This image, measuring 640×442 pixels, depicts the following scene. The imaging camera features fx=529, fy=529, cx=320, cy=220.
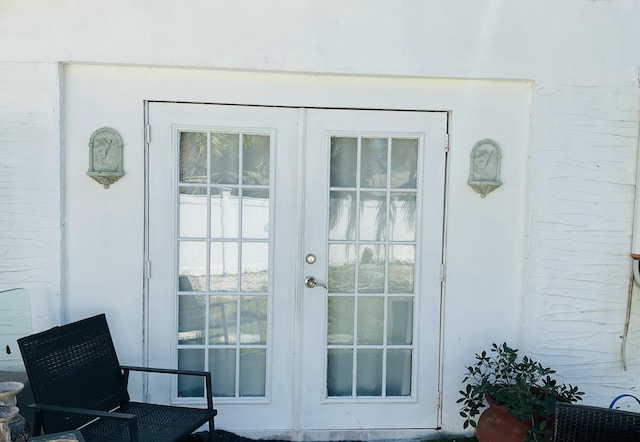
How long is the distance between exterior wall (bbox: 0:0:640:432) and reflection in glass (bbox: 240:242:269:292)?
0.61 metres

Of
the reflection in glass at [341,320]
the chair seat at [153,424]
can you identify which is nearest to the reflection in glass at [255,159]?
the reflection in glass at [341,320]

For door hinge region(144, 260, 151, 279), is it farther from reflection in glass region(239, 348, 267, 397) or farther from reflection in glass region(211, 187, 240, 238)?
reflection in glass region(239, 348, 267, 397)

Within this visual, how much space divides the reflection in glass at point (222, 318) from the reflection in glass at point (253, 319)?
44 mm

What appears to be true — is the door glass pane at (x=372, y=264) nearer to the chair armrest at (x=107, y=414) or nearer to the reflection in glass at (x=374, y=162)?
the reflection in glass at (x=374, y=162)

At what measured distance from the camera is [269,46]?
9.78 ft

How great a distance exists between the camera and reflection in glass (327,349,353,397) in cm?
324

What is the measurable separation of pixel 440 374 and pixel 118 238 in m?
2.08

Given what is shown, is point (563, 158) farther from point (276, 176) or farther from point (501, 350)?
point (276, 176)

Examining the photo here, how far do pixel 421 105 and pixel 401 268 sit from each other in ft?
3.23

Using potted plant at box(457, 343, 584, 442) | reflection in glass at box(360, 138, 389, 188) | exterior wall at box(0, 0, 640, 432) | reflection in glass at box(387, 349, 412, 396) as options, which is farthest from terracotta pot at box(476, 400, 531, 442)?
reflection in glass at box(360, 138, 389, 188)

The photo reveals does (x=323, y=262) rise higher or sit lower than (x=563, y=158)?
lower

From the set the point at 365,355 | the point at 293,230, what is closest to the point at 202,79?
the point at 293,230

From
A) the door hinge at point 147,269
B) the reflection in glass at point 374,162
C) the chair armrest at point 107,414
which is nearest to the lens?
the chair armrest at point 107,414

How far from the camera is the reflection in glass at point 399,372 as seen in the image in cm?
327
